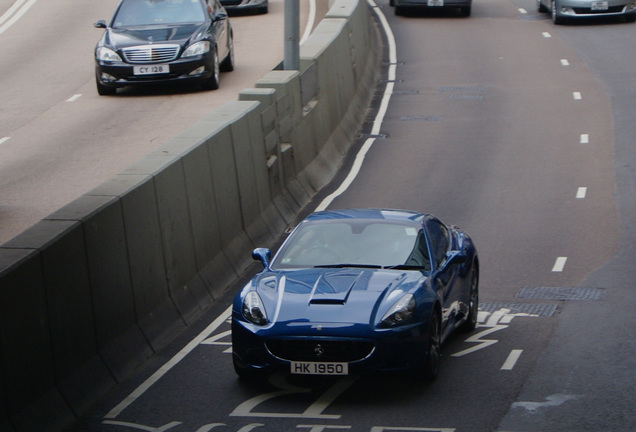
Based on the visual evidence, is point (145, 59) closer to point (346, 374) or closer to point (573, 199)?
point (573, 199)

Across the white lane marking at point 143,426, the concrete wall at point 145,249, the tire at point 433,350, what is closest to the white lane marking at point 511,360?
the tire at point 433,350

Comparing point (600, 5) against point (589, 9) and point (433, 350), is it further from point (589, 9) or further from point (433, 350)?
point (433, 350)

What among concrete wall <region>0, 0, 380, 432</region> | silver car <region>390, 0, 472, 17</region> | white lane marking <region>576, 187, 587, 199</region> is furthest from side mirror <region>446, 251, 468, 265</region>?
silver car <region>390, 0, 472, 17</region>

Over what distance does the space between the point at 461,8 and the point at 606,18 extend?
4688mm

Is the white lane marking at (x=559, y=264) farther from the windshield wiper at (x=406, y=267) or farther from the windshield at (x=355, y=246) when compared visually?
the windshield wiper at (x=406, y=267)

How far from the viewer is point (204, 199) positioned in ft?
45.4

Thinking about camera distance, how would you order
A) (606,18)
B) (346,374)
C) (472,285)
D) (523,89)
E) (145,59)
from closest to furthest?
1. (346,374)
2. (472,285)
3. (145,59)
4. (523,89)
5. (606,18)

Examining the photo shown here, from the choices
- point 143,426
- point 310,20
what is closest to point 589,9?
point 310,20

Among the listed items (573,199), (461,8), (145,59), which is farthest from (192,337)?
(461,8)

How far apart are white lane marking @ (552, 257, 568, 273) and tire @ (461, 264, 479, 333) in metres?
2.54

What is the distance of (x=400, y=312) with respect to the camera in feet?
32.3

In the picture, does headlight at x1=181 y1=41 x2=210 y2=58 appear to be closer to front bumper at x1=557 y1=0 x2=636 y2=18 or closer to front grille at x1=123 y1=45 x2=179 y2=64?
front grille at x1=123 y1=45 x2=179 y2=64

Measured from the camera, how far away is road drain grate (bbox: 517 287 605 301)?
1340cm

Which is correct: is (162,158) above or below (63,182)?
above
